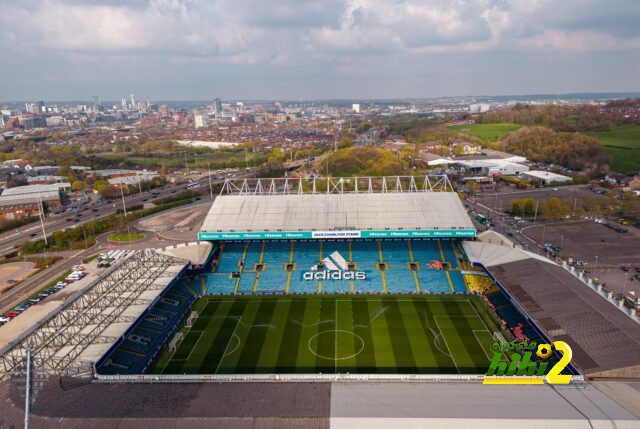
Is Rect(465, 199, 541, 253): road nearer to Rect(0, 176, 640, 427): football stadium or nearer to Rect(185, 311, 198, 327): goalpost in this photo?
Rect(0, 176, 640, 427): football stadium

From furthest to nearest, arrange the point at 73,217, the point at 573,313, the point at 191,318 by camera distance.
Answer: the point at 73,217
the point at 191,318
the point at 573,313

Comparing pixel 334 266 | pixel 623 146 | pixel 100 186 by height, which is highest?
pixel 623 146

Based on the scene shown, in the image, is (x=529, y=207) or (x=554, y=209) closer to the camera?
(x=554, y=209)

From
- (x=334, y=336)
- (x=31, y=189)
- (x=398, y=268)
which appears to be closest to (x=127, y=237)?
(x=31, y=189)

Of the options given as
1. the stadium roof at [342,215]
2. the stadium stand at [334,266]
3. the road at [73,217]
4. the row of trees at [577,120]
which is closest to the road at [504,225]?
the stadium roof at [342,215]

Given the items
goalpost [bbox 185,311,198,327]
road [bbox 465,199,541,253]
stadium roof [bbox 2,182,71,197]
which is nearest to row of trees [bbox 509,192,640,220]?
road [bbox 465,199,541,253]

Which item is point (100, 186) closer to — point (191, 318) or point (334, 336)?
point (191, 318)

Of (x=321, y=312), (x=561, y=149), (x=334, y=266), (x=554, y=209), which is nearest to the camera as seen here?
(x=321, y=312)

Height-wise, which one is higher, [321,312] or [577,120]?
[577,120]
